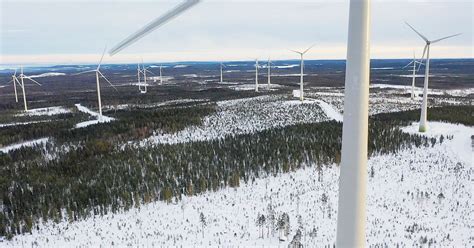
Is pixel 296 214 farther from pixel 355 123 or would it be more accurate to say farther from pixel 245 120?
pixel 245 120

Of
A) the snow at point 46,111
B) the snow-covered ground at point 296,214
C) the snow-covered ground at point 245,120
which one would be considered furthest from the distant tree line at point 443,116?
the snow at point 46,111

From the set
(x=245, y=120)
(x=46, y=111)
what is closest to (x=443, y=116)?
(x=245, y=120)

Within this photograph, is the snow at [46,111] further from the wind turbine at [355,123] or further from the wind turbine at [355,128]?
the wind turbine at [355,128]

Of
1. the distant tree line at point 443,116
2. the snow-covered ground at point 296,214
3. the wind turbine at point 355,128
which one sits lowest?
the snow-covered ground at point 296,214

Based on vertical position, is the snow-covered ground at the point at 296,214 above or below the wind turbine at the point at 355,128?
below

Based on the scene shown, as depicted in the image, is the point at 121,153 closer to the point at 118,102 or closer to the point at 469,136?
the point at 469,136

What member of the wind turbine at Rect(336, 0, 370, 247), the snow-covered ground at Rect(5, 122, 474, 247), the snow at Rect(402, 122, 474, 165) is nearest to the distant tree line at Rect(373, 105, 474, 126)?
the snow at Rect(402, 122, 474, 165)
